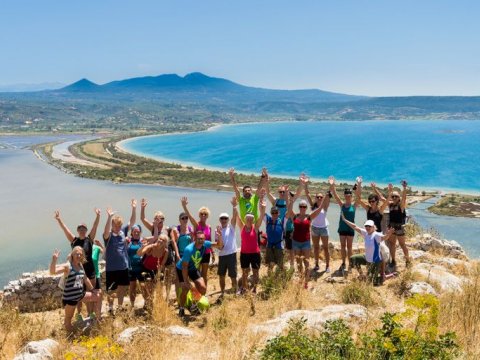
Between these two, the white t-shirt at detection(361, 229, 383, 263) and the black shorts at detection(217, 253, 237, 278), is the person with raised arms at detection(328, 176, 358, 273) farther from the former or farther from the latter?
the black shorts at detection(217, 253, 237, 278)

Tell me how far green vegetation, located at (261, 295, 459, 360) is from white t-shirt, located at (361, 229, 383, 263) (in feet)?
9.92

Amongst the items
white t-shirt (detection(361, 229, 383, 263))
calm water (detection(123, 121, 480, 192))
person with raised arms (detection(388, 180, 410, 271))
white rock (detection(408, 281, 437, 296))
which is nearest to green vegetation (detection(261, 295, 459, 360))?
white rock (detection(408, 281, 437, 296))

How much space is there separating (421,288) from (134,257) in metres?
4.62

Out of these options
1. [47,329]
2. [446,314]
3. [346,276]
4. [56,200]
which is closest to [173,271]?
[47,329]

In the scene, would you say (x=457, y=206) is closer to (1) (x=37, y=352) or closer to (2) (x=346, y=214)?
(2) (x=346, y=214)

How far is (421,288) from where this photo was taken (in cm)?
664

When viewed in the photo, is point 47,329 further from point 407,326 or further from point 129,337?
point 407,326

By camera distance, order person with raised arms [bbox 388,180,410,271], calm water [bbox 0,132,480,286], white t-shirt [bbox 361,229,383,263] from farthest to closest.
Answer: calm water [bbox 0,132,480,286], person with raised arms [bbox 388,180,410,271], white t-shirt [bbox 361,229,383,263]

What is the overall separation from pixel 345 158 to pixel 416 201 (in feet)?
169

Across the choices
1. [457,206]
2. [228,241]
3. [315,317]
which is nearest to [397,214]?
[228,241]

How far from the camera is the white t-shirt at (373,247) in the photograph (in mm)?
7270

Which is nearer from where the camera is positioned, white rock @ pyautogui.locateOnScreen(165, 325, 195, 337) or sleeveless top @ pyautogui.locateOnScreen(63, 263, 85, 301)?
white rock @ pyautogui.locateOnScreen(165, 325, 195, 337)

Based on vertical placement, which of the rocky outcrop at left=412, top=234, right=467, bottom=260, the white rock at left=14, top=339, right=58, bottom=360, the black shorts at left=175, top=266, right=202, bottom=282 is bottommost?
the rocky outcrop at left=412, top=234, right=467, bottom=260

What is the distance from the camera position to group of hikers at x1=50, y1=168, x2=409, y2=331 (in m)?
6.24
